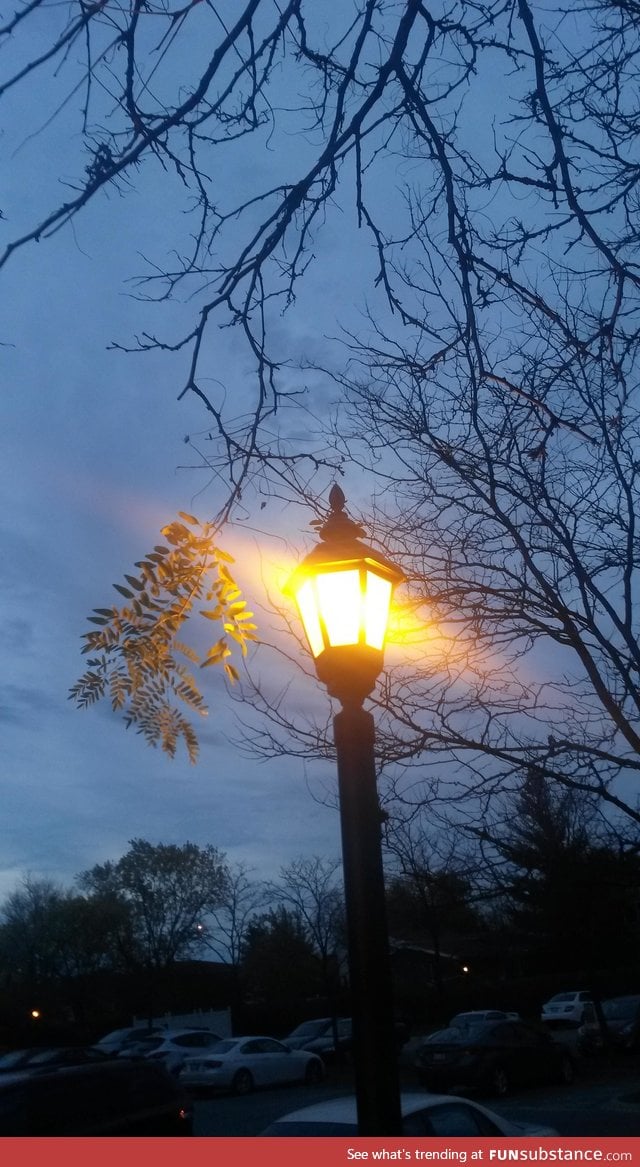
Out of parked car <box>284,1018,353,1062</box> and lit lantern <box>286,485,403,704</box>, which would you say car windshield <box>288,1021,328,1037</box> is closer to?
parked car <box>284,1018,353,1062</box>

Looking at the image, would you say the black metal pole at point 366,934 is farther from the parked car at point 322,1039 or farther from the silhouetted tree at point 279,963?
the silhouetted tree at point 279,963

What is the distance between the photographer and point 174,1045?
24484 millimetres

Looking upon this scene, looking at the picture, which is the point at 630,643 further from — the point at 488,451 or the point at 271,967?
the point at 271,967

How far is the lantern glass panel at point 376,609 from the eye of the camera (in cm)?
405

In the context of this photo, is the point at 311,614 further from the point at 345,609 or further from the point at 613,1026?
the point at 613,1026

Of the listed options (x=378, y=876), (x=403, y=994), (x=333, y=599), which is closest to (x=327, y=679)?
(x=333, y=599)

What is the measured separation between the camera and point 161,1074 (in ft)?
37.8

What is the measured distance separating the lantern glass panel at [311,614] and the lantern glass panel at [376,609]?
174 mm

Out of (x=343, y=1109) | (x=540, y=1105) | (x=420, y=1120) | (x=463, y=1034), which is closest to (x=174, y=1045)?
(x=463, y=1034)

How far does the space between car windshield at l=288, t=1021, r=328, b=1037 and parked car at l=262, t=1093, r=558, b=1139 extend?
76.0 feet

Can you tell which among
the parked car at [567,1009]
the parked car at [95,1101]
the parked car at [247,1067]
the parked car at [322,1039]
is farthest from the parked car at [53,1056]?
the parked car at [567,1009]

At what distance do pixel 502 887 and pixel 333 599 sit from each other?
5499 mm

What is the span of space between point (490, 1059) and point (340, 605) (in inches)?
683

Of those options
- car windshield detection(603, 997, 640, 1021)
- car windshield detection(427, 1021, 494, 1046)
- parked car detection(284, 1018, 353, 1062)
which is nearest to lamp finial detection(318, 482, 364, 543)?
car windshield detection(427, 1021, 494, 1046)
